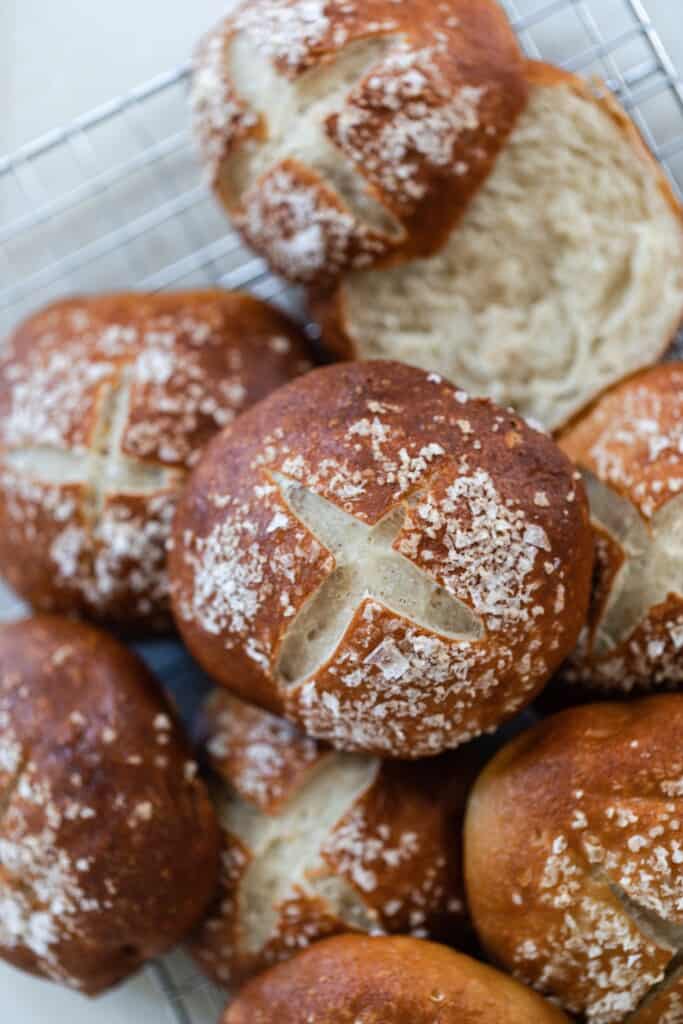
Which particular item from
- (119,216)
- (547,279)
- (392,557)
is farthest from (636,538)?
(119,216)

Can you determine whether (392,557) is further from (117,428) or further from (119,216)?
(119,216)

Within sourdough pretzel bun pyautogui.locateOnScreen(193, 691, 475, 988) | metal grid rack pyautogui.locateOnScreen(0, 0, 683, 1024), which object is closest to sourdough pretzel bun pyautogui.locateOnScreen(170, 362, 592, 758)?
sourdough pretzel bun pyautogui.locateOnScreen(193, 691, 475, 988)

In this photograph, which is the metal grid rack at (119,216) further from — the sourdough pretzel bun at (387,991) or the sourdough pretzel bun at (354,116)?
the sourdough pretzel bun at (387,991)

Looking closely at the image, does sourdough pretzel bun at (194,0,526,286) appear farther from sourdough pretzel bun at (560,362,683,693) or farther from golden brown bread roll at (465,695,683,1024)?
golden brown bread roll at (465,695,683,1024)

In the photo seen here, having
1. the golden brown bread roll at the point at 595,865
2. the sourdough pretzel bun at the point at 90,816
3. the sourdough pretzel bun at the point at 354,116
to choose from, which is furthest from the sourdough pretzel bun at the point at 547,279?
the sourdough pretzel bun at the point at 90,816

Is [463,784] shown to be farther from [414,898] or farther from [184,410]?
[184,410]

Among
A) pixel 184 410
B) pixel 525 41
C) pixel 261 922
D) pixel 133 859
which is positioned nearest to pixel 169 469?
pixel 184 410
